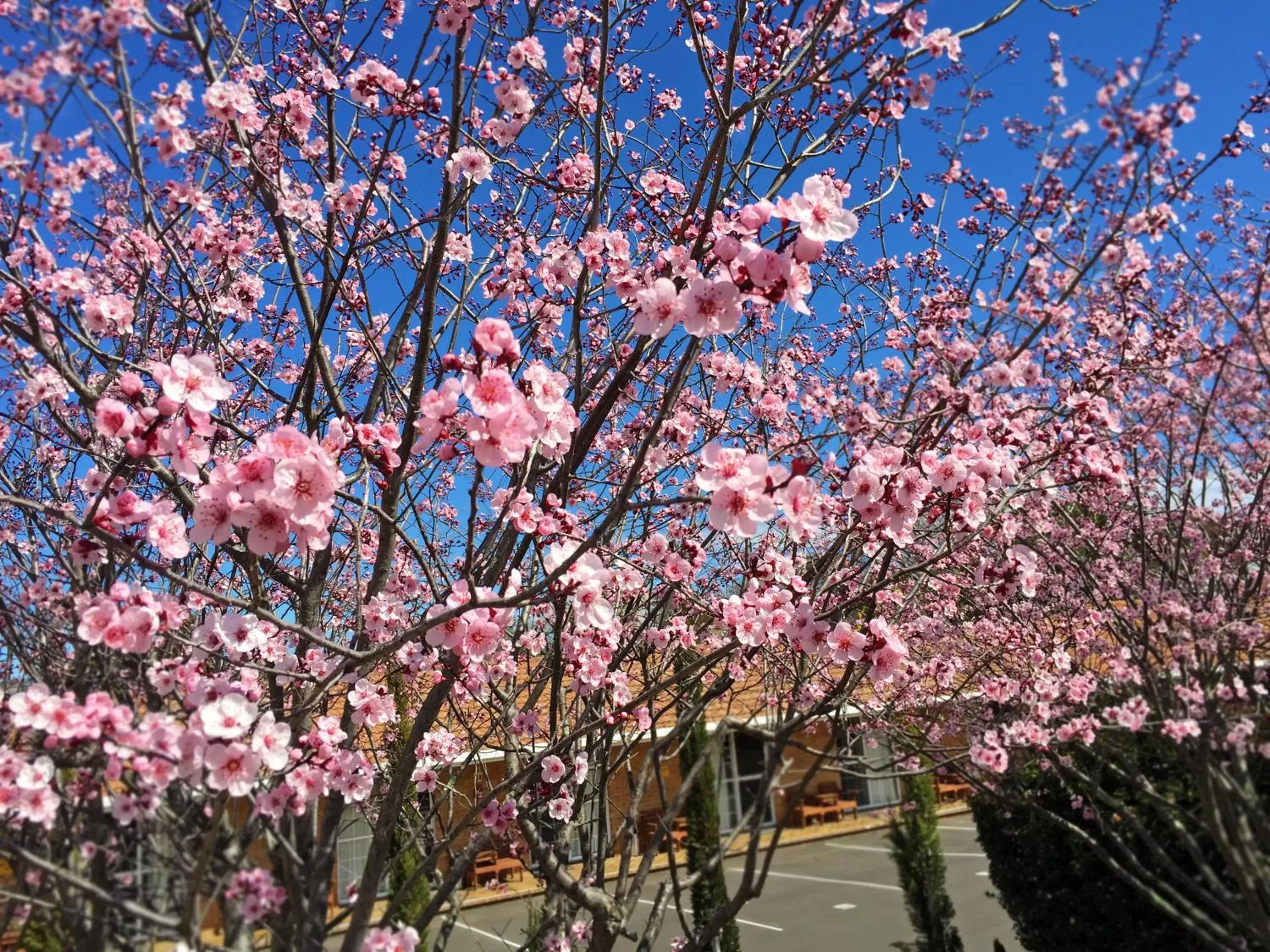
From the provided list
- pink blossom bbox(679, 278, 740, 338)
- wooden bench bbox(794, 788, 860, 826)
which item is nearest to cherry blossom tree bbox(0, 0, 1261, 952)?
pink blossom bbox(679, 278, 740, 338)

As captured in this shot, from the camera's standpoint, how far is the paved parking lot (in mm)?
10867

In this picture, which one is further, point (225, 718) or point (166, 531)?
point (166, 531)

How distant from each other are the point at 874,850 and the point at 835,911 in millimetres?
4654

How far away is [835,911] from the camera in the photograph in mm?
12375

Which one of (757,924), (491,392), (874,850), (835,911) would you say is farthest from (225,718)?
(874,850)

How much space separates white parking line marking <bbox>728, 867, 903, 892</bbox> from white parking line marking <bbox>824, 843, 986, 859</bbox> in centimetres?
148

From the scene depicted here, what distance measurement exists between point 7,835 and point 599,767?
7.72 ft

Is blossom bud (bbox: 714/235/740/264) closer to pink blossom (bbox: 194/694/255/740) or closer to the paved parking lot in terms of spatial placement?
pink blossom (bbox: 194/694/255/740)

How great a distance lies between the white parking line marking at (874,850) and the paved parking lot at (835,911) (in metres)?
0.03

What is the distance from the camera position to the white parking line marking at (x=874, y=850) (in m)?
15.2

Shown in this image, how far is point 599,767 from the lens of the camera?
149 inches

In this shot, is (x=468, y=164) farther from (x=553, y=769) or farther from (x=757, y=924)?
(x=757, y=924)

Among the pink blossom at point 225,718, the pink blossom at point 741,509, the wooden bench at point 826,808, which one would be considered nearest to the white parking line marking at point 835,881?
the wooden bench at point 826,808

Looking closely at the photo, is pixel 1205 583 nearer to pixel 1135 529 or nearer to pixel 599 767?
pixel 1135 529
